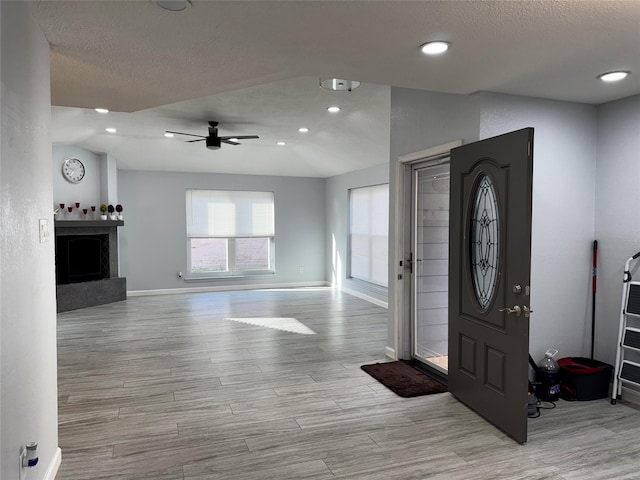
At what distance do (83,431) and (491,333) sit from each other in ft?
9.13

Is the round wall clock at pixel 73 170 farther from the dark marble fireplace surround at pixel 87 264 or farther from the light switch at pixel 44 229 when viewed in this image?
the light switch at pixel 44 229

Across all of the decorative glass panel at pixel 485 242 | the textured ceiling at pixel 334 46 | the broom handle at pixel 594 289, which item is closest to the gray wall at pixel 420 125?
the textured ceiling at pixel 334 46

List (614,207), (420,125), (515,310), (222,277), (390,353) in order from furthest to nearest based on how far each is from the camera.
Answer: (222,277)
(390,353)
(420,125)
(614,207)
(515,310)

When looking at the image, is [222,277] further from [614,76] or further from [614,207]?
[614,76]

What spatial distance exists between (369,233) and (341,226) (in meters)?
1.13

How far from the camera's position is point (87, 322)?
6258 mm

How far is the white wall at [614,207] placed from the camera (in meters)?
3.46

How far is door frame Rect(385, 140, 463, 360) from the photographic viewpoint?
4352mm

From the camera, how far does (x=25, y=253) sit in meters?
1.98

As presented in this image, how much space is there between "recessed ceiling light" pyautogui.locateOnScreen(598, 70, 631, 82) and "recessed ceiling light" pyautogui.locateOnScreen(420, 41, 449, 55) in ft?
4.06

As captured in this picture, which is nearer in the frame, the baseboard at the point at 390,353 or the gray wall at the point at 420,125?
the gray wall at the point at 420,125

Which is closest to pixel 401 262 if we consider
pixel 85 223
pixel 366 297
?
pixel 366 297

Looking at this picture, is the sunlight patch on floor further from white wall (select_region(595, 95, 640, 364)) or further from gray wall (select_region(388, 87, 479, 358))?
white wall (select_region(595, 95, 640, 364))

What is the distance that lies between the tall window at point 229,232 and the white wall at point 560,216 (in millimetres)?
6478
